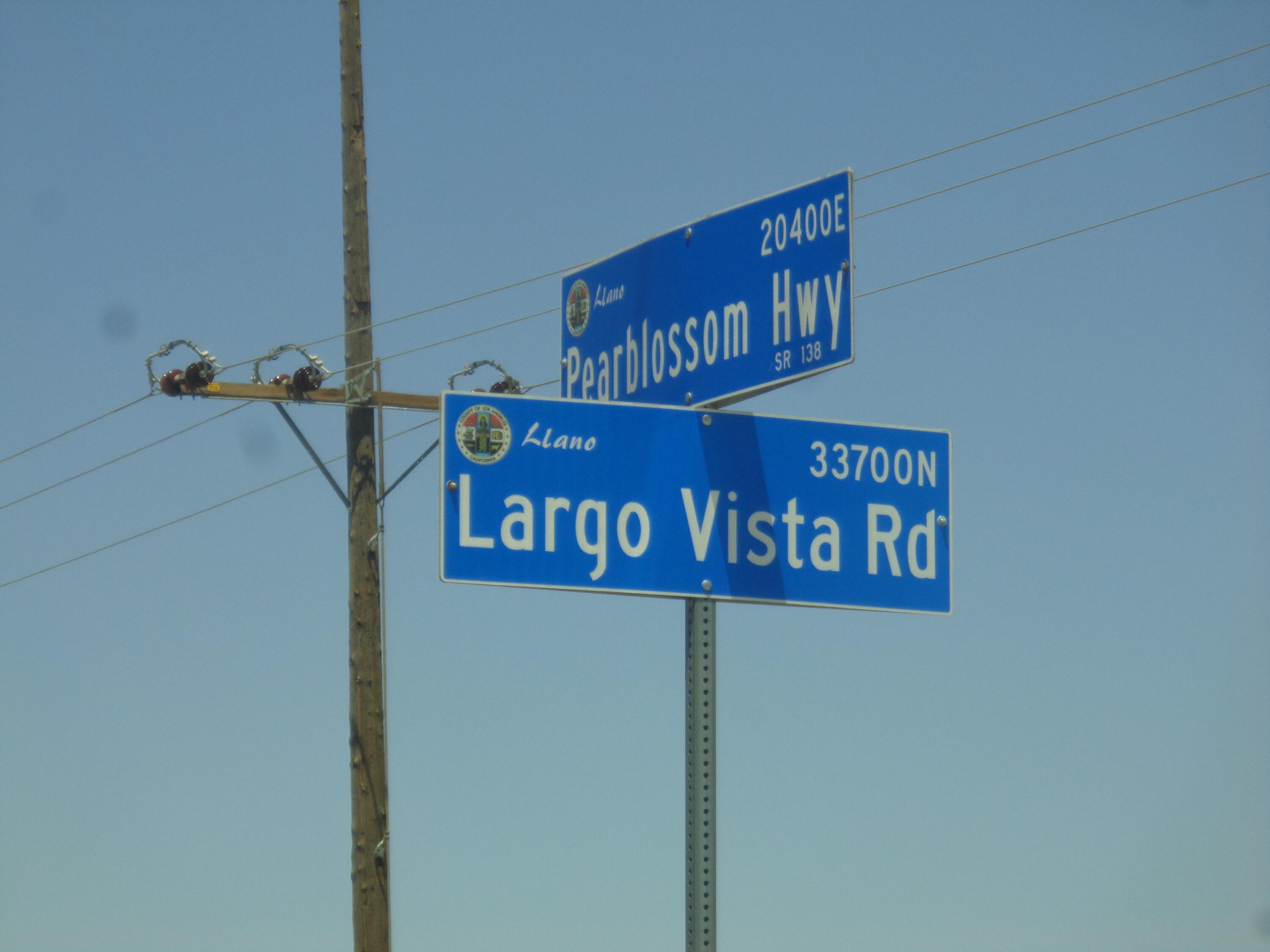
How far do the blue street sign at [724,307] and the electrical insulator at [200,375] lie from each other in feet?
24.0

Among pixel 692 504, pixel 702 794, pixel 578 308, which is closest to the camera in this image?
pixel 702 794

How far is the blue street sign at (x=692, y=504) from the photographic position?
4.24m

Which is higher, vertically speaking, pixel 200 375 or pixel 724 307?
pixel 200 375

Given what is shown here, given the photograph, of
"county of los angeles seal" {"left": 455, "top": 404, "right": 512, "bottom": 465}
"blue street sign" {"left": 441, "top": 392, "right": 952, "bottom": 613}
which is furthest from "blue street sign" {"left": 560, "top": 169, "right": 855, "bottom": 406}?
"county of los angeles seal" {"left": 455, "top": 404, "right": 512, "bottom": 465}

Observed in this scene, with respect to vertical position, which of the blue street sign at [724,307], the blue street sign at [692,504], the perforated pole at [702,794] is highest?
the blue street sign at [724,307]

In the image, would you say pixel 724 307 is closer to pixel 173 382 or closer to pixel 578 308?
pixel 578 308

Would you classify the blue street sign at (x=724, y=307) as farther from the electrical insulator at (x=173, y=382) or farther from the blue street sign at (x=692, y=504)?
the electrical insulator at (x=173, y=382)

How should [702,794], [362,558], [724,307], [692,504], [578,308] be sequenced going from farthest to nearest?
1. [362,558]
2. [578,308]
3. [724,307]
4. [692,504]
5. [702,794]

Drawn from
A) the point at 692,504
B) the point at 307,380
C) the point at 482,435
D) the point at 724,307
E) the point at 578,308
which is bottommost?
the point at 692,504

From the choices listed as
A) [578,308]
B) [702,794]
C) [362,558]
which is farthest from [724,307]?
[362,558]

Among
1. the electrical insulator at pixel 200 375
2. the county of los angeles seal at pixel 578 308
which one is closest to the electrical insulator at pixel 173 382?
the electrical insulator at pixel 200 375

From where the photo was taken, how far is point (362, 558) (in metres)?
11.5

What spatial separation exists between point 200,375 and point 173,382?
0.27m

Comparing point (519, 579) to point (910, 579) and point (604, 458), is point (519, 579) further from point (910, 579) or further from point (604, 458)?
point (910, 579)
